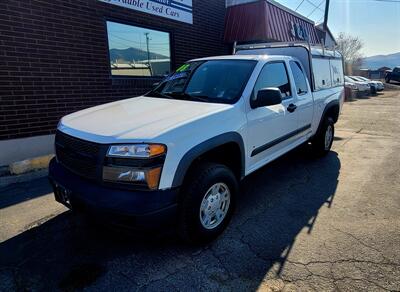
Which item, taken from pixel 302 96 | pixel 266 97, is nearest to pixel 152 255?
pixel 266 97

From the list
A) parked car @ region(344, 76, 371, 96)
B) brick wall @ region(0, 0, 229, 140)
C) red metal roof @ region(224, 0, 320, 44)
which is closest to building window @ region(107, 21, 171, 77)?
brick wall @ region(0, 0, 229, 140)

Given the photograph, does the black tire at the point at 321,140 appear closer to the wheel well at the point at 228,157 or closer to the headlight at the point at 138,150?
the wheel well at the point at 228,157

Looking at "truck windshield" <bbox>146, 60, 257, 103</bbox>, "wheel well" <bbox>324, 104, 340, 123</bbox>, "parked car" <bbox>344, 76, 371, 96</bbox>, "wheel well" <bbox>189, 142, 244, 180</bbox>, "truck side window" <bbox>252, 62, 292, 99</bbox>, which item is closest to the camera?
"wheel well" <bbox>189, 142, 244, 180</bbox>

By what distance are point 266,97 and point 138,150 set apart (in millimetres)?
1606

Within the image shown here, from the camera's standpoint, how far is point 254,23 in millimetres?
9453

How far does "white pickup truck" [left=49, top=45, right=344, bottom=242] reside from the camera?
2482mm

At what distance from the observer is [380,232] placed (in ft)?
10.9

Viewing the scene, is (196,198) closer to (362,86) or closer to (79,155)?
(79,155)

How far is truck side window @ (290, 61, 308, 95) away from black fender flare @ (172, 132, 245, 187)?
75.5 inches

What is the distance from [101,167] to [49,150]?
4.02 m

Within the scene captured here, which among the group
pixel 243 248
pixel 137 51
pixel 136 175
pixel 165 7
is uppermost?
pixel 165 7

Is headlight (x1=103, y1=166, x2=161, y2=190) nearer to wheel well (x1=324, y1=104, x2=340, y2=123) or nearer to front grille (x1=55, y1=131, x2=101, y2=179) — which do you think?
front grille (x1=55, y1=131, x2=101, y2=179)

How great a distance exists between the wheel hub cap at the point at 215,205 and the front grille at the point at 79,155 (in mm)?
1022

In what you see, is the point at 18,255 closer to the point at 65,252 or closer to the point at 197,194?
the point at 65,252
